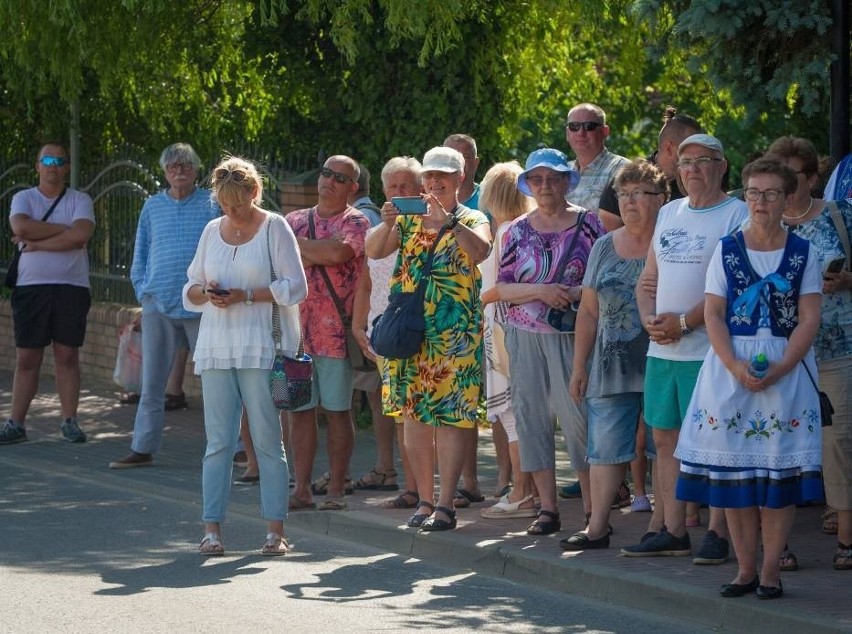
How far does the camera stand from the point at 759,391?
22.7 feet

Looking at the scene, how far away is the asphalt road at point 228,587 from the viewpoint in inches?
274

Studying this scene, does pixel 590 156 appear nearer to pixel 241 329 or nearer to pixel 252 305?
pixel 252 305

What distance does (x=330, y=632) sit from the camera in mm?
6793

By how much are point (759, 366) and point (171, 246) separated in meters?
5.20

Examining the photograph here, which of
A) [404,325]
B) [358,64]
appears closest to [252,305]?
[404,325]

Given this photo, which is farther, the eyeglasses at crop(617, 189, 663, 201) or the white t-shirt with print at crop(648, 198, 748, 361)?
the eyeglasses at crop(617, 189, 663, 201)

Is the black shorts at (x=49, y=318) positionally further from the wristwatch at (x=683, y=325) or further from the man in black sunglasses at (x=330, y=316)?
the wristwatch at (x=683, y=325)

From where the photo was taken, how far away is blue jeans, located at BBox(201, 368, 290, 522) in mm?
8398

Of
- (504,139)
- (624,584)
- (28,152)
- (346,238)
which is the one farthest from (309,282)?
(28,152)

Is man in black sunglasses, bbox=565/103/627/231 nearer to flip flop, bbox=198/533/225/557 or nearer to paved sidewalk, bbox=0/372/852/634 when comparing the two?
paved sidewalk, bbox=0/372/852/634

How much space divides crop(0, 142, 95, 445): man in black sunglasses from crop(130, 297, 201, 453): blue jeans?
4.42ft

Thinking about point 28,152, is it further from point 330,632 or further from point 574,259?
point 330,632

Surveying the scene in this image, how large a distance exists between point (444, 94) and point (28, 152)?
6370 millimetres

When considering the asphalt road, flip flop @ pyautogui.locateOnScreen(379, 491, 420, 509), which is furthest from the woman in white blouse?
flip flop @ pyautogui.locateOnScreen(379, 491, 420, 509)
